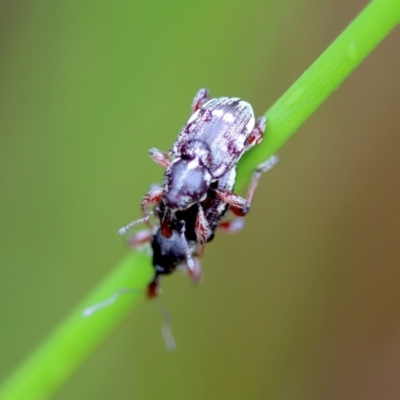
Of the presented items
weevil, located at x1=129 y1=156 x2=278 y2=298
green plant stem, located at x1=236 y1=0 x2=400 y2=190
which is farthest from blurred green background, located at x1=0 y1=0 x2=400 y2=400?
green plant stem, located at x1=236 y1=0 x2=400 y2=190

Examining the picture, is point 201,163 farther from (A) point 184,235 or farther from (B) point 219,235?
(B) point 219,235

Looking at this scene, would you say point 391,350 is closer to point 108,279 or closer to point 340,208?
point 340,208

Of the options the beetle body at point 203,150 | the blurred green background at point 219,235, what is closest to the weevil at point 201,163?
the beetle body at point 203,150

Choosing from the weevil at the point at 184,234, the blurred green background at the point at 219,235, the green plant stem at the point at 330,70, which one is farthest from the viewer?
the blurred green background at the point at 219,235

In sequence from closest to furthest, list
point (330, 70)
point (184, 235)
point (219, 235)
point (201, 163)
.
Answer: point (330, 70), point (201, 163), point (184, 235), point (219, 235)

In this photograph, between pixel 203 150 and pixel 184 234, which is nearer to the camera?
pixel 203 150

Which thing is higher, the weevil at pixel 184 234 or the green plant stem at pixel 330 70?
the green plant stem at pixel 330 70

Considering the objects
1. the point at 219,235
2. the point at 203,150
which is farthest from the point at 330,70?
the point at 219,235

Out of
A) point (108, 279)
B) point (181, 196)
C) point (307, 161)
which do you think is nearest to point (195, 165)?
point (181, 196)

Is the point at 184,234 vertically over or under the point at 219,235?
under

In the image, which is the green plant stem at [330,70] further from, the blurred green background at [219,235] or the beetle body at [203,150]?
the blurred green background at [219,235]
